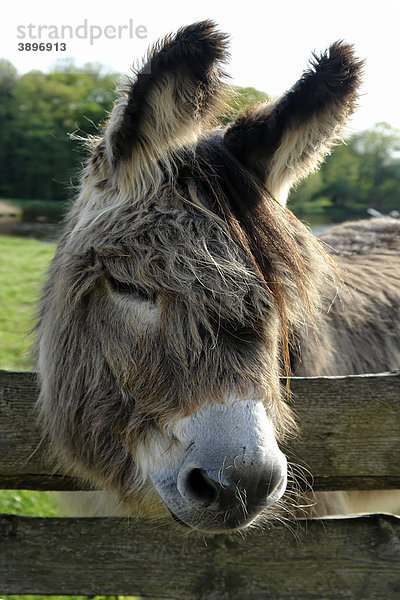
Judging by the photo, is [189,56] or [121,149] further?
[121,149]

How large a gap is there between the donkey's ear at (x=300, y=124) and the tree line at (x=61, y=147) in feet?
95.3

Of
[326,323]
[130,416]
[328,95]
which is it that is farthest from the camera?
[326,323]

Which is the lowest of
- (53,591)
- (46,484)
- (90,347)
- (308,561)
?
(53,591)

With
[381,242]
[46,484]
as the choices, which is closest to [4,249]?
[381,242]

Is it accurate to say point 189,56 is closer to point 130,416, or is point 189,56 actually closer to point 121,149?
point 121,149

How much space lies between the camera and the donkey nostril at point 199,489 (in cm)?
172

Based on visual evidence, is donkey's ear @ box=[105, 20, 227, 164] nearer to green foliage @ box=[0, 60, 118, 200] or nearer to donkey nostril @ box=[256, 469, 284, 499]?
donkey nostril @ box=[256, 469, 284, 499]

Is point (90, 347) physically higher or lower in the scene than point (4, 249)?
higher

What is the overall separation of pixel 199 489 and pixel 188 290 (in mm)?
718

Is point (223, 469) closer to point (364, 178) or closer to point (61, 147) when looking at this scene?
point (61, 147)

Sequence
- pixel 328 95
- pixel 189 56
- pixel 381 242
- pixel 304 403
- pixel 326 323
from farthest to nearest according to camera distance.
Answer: pixel 381 242 < pixel 326 323 < pixel 304 403 < pixel 328 95 < pixel 189 56

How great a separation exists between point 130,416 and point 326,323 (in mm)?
1776

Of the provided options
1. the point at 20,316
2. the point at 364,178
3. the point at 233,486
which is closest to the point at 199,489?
the point at 233,486

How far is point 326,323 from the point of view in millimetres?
3320
